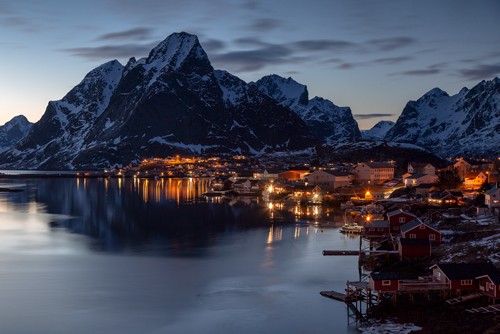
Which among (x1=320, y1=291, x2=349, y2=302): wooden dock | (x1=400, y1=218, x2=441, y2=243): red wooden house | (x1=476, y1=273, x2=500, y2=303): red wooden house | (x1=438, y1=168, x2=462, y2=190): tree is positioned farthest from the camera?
(x1=438, y1=168, x2=462, y2=190): tree

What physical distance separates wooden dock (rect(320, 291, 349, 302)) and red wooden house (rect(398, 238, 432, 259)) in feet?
19.9

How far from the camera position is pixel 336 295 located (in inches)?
1059

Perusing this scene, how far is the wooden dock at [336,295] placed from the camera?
26.3 m

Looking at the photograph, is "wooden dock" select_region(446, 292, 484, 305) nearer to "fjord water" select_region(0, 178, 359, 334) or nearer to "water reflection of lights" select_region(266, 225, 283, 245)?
"fjord water" select_region(0, 178, 359, 334)

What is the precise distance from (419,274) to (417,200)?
3198 centimetres

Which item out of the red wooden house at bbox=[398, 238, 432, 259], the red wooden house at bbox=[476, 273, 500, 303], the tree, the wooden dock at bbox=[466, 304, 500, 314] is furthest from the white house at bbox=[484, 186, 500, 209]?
the wooden dock at bbox=[466, 304, 500, 314]

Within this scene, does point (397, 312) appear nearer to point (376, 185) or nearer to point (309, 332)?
point (309, 332)

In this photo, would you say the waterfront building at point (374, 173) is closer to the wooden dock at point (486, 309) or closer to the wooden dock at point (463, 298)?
the wooden dock at point (463, 298)

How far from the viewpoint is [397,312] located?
2389cm

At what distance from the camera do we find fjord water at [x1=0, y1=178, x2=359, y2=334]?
79.4 feet

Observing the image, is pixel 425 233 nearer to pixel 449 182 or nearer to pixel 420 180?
pixel 449 182

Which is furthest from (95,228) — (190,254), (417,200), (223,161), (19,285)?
(223,161)

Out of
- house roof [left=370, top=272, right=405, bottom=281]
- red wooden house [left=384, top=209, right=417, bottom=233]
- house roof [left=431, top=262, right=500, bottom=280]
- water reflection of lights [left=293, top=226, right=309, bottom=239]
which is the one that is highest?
red wooden house [left=384, top=209, right=417, bottom=233]

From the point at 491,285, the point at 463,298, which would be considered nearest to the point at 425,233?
the point at 463,298
